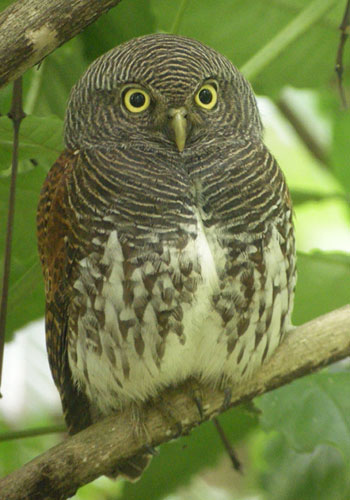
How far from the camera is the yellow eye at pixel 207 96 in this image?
8.82ft

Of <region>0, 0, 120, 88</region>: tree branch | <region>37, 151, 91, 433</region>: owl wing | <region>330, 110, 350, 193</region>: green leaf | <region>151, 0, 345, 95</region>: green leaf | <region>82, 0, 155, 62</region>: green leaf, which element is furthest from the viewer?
<region>330, 110, 350, 193</region>: green leaf

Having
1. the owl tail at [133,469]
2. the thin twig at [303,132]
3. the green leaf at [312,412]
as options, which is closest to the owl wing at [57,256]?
the owl tail at [133,469]

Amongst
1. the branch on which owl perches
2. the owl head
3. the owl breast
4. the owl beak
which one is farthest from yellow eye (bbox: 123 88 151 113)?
the branch on which owl perches

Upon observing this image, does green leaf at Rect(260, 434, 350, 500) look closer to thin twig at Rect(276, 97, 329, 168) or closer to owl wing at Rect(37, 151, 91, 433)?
owl wing at Rect(37, 151, 91, 433)

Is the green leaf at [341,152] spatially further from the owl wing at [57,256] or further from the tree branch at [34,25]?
the tree branch at [34,25]

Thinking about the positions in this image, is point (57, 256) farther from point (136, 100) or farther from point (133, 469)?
point (133, 469)

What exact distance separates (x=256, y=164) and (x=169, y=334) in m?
0.62

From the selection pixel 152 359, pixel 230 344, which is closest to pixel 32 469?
pixel 152 359

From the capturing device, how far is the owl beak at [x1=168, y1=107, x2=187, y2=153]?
2586mm

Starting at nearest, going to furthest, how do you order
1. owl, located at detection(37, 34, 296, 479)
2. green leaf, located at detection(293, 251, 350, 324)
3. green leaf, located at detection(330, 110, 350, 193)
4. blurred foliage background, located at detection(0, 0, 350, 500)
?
1. owl, located at detection(37, 34, 296, 479)
2. blurred foliage background, located at detection(0, 0, 350, 500)
3. green leaf, located at detection(293, 251, 350, 324)
4. green leaf, located at detection(330, 110, 350, 193)

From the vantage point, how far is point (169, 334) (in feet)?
8.55

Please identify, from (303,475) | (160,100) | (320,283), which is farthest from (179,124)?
(303,475)

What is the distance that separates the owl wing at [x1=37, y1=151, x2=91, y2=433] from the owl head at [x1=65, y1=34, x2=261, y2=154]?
161mm

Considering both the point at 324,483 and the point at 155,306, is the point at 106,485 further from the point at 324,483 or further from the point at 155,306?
the point at 155,306
